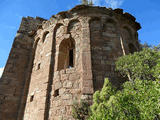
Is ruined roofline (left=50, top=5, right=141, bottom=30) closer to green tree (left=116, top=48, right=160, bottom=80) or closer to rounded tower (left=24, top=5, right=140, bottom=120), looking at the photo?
rounded tower (left=24, top=5, right=140, bottom=120)

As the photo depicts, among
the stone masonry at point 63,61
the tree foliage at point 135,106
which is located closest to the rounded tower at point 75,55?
the stone masonry at point 63,61

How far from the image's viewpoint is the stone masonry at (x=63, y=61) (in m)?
6.23

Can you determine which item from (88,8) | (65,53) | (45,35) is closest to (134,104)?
(65,53)

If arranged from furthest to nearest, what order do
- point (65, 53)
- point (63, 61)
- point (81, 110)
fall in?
point (65, 53) < point (63, 61) < point (81, 110)

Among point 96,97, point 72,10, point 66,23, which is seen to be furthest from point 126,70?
point 72,10

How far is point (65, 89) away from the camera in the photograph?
632 cm

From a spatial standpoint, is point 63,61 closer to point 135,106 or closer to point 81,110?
point 81,110

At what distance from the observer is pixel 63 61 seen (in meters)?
7.64

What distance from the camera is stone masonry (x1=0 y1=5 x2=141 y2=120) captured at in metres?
6.23

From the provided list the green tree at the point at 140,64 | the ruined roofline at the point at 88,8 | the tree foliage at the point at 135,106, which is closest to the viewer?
the tree foliage at the point at 135,106

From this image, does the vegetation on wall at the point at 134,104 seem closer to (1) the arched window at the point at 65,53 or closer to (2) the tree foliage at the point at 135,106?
(2) the tree foliage at the point at 135,106

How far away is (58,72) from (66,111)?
75.6 inches

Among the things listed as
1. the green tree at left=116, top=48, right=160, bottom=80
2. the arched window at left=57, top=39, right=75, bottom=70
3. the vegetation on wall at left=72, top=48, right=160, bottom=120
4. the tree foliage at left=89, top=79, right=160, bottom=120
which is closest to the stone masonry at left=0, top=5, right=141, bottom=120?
the arched window at left=57, top=39, right=75, bottom=70

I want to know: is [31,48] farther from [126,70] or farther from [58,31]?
[126,70]
